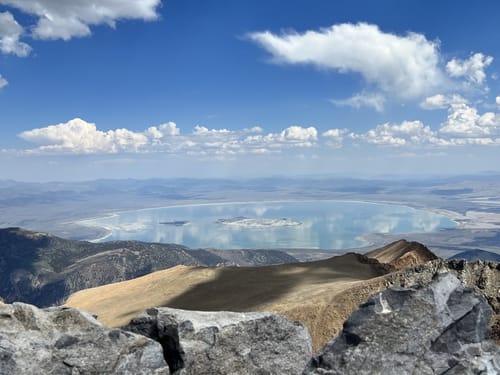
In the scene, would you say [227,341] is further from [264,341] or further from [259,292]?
[259,292]

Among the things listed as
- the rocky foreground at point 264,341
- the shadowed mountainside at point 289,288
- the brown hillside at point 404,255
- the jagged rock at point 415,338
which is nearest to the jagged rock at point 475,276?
the shadowed mountainside at point 289,288

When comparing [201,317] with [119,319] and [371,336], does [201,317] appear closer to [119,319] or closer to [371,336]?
[371,336]

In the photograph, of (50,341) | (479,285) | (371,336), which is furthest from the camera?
(479,285)

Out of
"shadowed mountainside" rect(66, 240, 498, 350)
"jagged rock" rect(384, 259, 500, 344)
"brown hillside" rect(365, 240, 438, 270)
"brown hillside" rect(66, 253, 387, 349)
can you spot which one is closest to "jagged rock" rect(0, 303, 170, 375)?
"jagged rock" rect(384, 259, 500, 344)

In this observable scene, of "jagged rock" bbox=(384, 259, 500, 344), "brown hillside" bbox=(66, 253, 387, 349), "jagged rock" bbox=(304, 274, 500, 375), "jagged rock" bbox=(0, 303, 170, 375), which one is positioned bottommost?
"brown hillside" bbox=(66, 253, 387, 349)

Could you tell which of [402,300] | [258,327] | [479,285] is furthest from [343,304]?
[402,300]

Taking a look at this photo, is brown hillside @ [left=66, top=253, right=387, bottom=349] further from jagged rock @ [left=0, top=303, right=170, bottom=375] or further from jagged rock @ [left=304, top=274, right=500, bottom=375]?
jagged rock @ [left=0, top=303, right=170, bottom=375]
